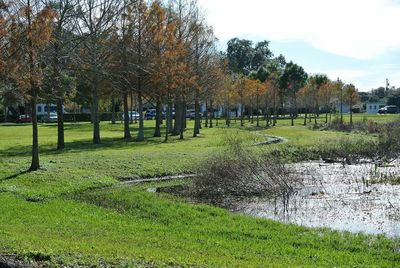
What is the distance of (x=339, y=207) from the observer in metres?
17.6

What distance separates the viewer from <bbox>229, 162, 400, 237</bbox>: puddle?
15.0 meters

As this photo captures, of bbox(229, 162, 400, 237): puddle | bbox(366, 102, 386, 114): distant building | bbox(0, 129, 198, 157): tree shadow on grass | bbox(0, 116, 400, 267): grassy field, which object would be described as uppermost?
bbox(366, 102, 386, 114): distant building

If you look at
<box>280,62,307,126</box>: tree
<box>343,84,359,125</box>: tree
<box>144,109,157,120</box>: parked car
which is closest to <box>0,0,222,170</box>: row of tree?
<box>280,62,307,126</box>: tree

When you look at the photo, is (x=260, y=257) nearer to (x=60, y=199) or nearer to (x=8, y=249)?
(x=8, y=249)

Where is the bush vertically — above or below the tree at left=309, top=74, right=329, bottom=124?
below

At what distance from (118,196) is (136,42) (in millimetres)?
25245

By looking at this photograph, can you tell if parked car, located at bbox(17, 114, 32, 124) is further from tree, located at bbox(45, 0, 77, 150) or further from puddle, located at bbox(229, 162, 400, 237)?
puddle, located at bbox(229, 162, 400, 237)

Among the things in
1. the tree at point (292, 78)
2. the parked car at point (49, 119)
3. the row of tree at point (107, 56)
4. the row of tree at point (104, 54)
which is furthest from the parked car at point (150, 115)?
the row of tree at point (104, 54)

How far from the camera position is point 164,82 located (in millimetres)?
Result: 43156

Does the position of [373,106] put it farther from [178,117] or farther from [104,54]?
[104,54]

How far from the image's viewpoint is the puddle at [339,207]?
15047 mm

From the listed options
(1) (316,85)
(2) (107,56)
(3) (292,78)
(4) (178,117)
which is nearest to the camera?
(2) (107,56)

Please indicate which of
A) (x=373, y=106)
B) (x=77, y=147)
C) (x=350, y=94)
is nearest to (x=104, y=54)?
(x=77, y=147)

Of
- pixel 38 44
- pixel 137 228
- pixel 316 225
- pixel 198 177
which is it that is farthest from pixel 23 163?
pixel 316 225
